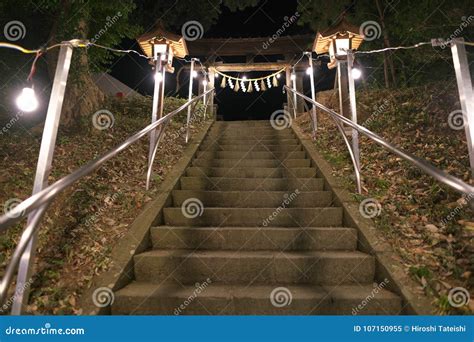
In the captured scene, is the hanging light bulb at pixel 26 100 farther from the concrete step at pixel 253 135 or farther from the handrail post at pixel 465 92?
the concrete step at pixel 253 135

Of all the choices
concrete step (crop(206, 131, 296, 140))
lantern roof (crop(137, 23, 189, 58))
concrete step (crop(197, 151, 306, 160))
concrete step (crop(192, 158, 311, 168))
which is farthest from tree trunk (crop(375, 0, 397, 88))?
lantern roof (crop(137, 23, 189, 58))

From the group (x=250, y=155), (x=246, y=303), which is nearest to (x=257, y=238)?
(x=246, y=303)

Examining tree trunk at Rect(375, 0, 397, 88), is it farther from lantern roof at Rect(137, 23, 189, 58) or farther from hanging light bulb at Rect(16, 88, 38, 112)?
hanging light bulb at Rect(16, 88, 38, 112)

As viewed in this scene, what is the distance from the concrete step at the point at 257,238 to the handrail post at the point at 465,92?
151 centimetres

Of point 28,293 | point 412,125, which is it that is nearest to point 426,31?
point 412,125

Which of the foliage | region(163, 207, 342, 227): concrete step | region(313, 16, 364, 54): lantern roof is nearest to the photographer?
the foliage

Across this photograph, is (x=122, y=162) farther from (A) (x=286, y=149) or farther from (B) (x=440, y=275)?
(B) (x=440, y=275)

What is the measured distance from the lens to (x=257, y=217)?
411cm

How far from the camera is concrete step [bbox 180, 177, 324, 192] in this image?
4992mm

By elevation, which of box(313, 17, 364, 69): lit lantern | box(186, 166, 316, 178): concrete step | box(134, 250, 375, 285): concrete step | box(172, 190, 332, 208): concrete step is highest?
box(313, 17, 364, 69): lit lantern

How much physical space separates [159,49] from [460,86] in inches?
200

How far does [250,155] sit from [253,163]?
20.9 inches

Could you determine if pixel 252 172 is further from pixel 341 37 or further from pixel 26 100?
pixel 26 100

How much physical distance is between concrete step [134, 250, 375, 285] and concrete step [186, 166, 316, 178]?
92.8 inches
